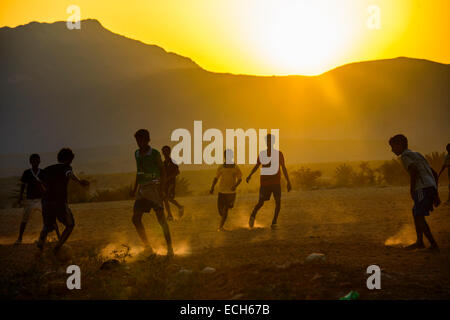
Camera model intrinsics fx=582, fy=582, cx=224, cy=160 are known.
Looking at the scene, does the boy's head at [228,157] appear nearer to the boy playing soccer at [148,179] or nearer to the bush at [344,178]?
the boy playing soccer at [148,179]

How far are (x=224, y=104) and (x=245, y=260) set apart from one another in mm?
108547

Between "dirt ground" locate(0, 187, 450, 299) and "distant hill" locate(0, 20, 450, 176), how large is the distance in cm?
7574

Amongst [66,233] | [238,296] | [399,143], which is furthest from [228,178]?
[238,296]

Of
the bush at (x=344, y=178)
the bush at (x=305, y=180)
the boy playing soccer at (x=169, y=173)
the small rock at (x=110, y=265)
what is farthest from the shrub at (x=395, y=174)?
the small rock at (x=110, y=265)

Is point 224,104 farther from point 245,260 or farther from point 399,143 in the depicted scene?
point 245,260

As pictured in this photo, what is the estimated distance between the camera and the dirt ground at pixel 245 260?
682cm

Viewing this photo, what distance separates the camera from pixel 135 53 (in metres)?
162

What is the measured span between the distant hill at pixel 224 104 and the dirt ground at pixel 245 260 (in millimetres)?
75743

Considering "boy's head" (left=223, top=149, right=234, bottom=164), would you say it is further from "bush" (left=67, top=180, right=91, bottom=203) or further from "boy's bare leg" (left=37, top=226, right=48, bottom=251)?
"bush" (left=67, top=180, right=91, bottom=203)

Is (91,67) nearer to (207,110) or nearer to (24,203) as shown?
(207,110)

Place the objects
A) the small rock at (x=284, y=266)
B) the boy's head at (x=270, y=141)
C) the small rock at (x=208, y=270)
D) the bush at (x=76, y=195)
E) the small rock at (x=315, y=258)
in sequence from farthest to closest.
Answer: the bush at (x=76, y=195) → the boy's head at (x=270, y=141) → the small rock at (x=315, y=258) → the small rock at (x=208, y=270) → the small rock at (x=284, y=266)

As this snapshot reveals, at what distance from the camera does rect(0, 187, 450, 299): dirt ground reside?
6.82 m

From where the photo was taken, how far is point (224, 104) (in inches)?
4594

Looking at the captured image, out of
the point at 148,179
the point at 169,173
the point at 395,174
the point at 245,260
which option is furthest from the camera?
the point at 395,174
